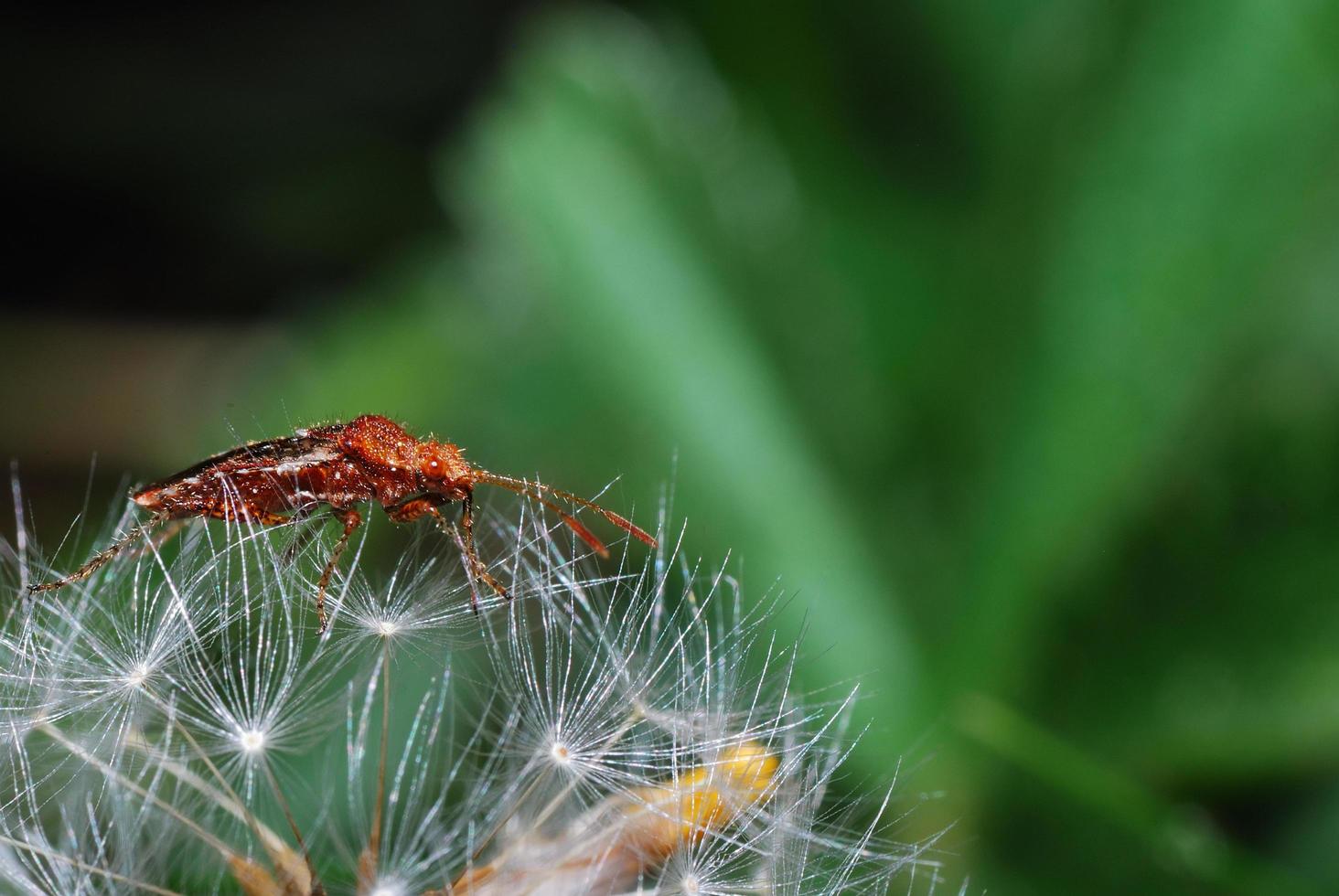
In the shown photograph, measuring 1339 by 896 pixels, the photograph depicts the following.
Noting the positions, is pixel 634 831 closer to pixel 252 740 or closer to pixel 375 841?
pixel 375 841

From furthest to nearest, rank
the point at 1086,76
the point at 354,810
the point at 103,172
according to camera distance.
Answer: the point at 103,172, the point at 1086,76, the point at 354,810

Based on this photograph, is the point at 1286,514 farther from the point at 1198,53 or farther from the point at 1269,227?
Answer: the point at 1198,53

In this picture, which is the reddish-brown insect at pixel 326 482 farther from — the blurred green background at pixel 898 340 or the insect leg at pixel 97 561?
the blurred green background at pixel 898 340

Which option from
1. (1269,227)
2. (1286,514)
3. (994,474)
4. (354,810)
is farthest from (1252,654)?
(354,810)

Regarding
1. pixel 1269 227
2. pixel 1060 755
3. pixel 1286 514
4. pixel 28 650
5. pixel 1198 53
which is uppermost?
pixel 1198 53

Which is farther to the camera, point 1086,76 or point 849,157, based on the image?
point 849,157

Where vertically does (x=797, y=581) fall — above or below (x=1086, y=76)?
below
